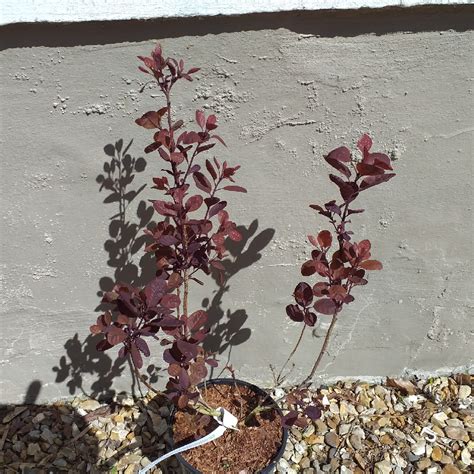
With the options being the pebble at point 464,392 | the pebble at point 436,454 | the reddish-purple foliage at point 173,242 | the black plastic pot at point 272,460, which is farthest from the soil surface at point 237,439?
the pebble at point 464,392

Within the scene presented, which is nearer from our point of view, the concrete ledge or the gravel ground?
the concrete ledge

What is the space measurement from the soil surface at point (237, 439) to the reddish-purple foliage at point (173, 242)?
9.2 inches

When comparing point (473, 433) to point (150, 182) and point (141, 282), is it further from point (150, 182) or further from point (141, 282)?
point (150, 182)

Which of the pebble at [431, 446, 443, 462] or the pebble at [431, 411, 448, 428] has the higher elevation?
the pebble at [431, 411, 448, 428]

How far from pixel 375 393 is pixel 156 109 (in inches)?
57.5

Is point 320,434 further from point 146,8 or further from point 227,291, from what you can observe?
point 146,8

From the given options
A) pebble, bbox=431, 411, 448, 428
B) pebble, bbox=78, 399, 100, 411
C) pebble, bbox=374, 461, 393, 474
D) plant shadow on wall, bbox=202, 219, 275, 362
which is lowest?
pebble, bbox=374, 461, 393, 474

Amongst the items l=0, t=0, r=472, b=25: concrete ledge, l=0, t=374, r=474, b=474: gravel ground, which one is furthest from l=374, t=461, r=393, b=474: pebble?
l=0, t=0, r=472, b=25: concrete ledge

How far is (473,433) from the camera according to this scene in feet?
7.16

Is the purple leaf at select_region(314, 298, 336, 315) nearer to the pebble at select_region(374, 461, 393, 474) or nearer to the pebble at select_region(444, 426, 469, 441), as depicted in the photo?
the pebble at select_region(374, 461, 393, 474)

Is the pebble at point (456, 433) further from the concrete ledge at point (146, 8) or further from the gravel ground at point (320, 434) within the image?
the concrete ledge at point (146, 8)

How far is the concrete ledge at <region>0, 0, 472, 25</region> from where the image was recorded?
143cm

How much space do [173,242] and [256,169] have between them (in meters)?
0.39

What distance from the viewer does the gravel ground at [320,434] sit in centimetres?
206
